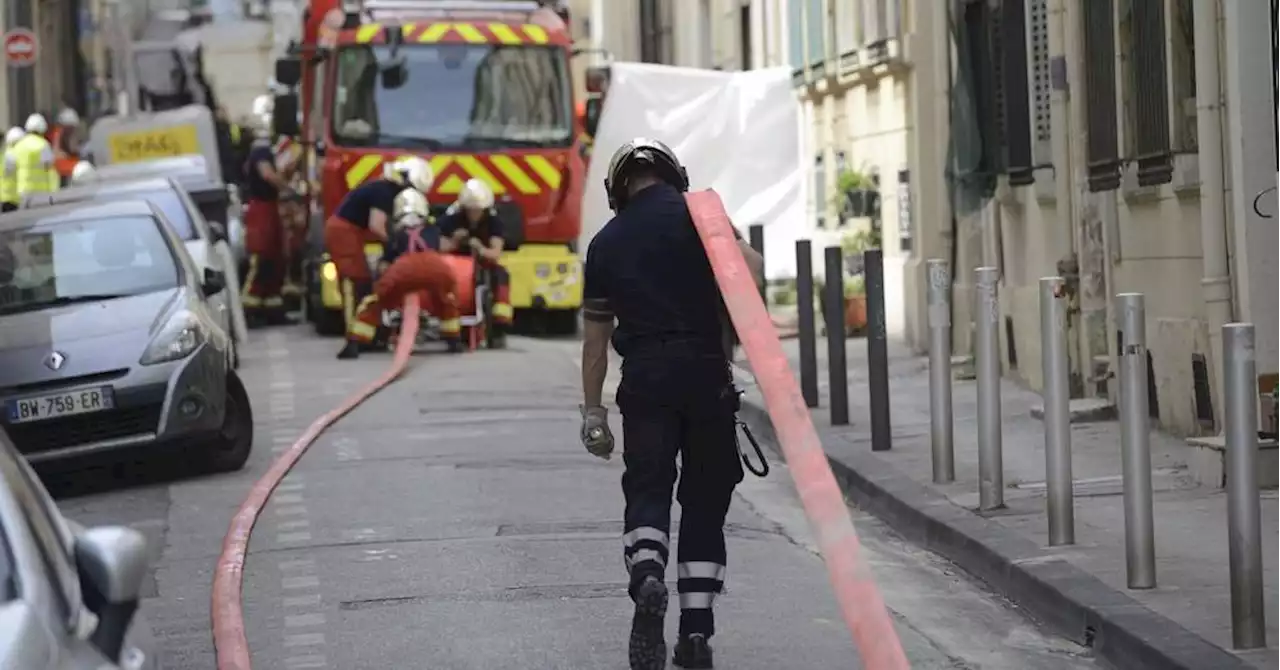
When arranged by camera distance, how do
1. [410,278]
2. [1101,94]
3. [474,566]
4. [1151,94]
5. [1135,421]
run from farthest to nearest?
[410,278] < [1101,94] < [1151,94] < [474,566] < [1135,421]

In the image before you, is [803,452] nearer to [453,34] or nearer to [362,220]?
[362,220]

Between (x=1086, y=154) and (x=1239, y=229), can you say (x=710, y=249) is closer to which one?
(x=1239, y=229)

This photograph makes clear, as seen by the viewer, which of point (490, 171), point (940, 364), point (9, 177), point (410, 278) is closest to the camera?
point (940, 364)

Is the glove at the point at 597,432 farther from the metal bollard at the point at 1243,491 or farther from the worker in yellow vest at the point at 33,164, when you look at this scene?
the worker in yellow vest at the point at 33,164

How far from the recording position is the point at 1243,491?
328 inches

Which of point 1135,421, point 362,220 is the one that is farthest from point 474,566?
point 362,220

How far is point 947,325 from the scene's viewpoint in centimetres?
1288

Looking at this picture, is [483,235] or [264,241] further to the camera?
[264,241]

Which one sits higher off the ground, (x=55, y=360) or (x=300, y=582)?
(x=55, y=360)

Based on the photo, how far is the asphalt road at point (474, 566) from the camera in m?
9.45

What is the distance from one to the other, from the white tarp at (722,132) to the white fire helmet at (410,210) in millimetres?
6670

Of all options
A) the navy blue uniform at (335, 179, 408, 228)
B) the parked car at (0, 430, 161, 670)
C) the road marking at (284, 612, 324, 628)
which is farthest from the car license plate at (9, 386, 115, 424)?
the navy blue uniform at (335, 179, 408, 228)

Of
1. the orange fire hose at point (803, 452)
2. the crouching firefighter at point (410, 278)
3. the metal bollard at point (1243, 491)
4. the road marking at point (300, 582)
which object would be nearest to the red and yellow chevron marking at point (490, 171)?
the crouching firefighter at point (410, 278)

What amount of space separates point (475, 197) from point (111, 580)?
18397 mm
